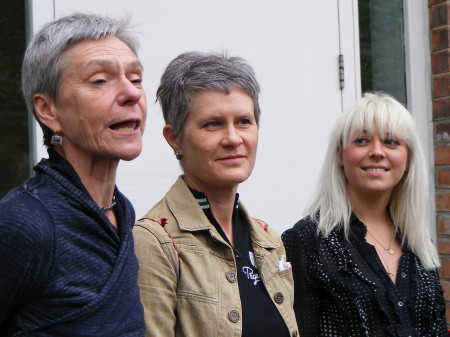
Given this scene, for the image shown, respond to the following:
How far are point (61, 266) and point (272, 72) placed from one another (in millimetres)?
2106

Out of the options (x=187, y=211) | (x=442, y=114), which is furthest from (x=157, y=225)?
(x=442, y=114)

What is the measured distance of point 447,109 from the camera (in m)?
3.94

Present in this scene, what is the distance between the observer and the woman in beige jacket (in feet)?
5.89

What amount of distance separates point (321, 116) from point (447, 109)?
0.88 meters

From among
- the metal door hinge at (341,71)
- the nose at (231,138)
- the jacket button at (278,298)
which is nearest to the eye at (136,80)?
the nose at (231,138)

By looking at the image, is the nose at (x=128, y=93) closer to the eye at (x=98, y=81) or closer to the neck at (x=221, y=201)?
the eye at (x=98, y=81)

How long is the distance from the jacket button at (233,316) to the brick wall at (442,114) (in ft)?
7.75

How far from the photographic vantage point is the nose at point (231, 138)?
194 centimetres

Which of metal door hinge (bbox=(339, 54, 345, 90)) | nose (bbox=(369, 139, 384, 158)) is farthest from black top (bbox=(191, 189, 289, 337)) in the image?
metal door hinge (bbox=(339, 54, 345, 90))

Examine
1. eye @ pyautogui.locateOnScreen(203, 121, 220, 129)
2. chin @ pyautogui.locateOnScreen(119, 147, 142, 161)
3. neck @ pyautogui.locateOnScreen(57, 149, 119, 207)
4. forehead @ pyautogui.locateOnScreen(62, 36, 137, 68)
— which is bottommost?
neck @ pyautogui.locateOnScreen(57, 149, 119, 207)

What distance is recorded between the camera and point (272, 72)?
3369mm

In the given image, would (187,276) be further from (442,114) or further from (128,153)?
(442,114)

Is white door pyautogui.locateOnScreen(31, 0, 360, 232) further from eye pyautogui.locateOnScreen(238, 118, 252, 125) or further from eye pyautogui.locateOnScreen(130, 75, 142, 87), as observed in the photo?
eye pyautogui.locateOnScreen(130, 75, 142, 87)

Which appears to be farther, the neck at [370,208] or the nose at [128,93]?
→ the neck at [370,208]
